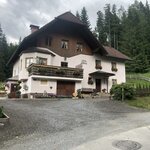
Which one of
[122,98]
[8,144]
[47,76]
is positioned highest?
[47,76]

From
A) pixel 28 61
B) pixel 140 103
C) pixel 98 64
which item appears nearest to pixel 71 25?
pixel 98 64

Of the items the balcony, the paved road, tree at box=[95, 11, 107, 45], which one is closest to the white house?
the balcony

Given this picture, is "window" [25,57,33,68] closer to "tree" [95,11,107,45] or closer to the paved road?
the paved road

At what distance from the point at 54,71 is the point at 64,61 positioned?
417 centimetres

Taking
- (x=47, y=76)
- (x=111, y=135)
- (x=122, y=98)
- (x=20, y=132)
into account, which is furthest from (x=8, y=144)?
(x=47, y=76)

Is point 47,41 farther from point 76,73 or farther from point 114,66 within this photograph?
point 114,66

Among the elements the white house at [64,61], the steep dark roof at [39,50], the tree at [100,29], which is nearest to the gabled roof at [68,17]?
the white house at [64,61]

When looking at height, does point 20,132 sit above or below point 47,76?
below

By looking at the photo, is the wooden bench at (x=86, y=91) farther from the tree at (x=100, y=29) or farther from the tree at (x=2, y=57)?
the tree at (x=100, y=29)

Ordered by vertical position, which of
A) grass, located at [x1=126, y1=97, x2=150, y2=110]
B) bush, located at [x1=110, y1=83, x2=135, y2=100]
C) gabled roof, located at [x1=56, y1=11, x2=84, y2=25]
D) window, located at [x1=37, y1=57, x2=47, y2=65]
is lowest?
grass, located at [x1=126, y1=97, x2=150, y2=110]

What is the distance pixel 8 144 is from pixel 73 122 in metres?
5.08

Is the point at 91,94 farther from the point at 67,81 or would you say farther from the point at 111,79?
the point at 111,79

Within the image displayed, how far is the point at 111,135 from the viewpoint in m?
11.4

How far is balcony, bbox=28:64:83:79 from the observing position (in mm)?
31641
